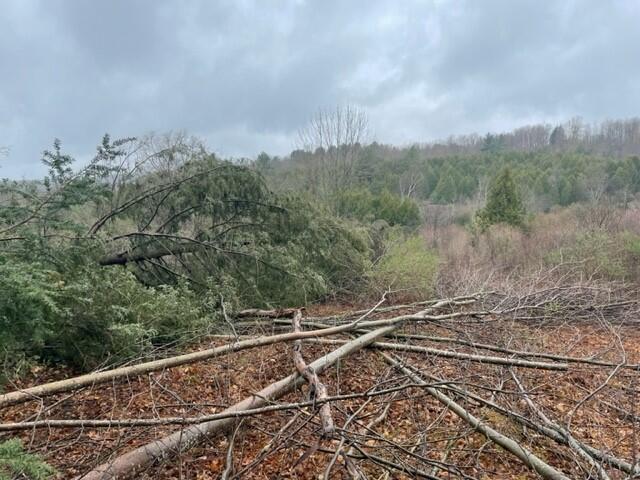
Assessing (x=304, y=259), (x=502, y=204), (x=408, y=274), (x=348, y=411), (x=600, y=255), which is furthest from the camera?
(x=502, y=204)

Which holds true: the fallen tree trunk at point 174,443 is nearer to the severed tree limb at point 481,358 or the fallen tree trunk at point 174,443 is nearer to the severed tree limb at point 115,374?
the severed tree limb at point 115,374

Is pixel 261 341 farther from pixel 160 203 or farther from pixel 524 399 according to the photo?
pixel 160 203

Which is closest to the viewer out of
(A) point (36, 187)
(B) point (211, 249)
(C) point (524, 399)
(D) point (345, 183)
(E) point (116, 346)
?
(C) point (524, 399)

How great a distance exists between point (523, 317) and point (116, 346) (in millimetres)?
4620

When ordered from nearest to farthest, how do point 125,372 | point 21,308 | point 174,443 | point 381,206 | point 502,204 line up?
point 174,443, point 125,372, point 21,308, point 502,204, point 381,206

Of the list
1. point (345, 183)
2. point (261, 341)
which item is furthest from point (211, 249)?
point (345, 183)

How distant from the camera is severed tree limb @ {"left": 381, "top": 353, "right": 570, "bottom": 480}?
2.46 m

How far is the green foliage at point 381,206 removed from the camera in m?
14.3

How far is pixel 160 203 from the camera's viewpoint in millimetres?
5859

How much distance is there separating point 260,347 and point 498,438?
2172 millimetres

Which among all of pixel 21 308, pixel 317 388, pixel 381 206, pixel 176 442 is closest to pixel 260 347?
pixel 317 388

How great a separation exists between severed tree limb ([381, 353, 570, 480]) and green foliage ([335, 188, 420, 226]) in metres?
10.9

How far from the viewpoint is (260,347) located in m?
3.94

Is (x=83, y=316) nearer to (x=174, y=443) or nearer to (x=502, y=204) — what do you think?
(x=174, y=443)
